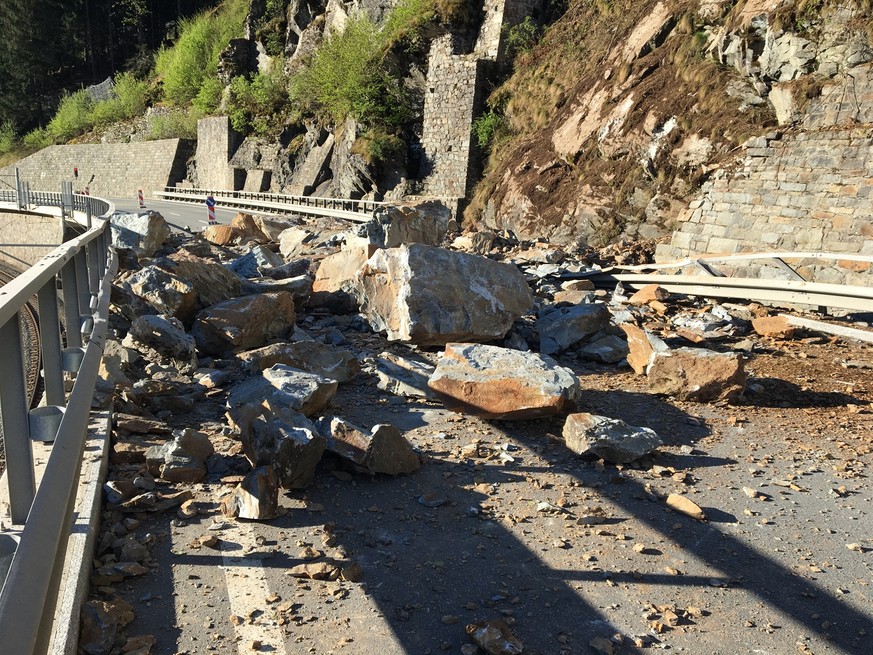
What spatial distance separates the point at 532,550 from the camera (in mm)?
3477

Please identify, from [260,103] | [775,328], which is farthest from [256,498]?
[260,103]

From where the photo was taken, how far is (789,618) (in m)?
2.96

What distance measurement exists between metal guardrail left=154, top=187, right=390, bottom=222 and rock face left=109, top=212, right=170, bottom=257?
748 centimetres

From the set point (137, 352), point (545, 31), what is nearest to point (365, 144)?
point (545, 31)

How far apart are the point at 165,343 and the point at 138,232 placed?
6568 mm

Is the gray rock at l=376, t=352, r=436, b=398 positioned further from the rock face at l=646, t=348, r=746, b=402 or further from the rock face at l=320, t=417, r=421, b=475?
the rock face at l=646, t=348, r=746, b=402

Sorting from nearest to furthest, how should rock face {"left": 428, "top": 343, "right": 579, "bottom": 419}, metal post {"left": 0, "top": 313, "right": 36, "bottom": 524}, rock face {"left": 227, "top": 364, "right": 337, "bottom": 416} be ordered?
metal post {"left": 0, "top": 313, "right": 36, "bottom": 524}
rock face {"left": 227, "top": 364, "right": 337, "bottom": 416}
rock face {"left": 428, "top": 343, "right": 579, "bottom": 419}

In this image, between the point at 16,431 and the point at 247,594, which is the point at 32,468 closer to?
the point at 16,431

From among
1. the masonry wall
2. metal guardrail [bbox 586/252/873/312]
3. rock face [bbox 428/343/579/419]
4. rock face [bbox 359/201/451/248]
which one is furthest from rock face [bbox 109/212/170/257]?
the masonry wall

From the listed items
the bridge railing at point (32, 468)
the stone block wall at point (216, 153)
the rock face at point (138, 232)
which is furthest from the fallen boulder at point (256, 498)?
the stone block wall at point (216, 153)

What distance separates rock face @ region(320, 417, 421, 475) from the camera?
4.15m

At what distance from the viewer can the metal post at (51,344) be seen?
122 inches

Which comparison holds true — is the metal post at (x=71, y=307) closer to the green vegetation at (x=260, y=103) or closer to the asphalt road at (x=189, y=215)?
the asphalt road at (x=189, y=215)

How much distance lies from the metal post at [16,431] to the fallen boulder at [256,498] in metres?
1.43
